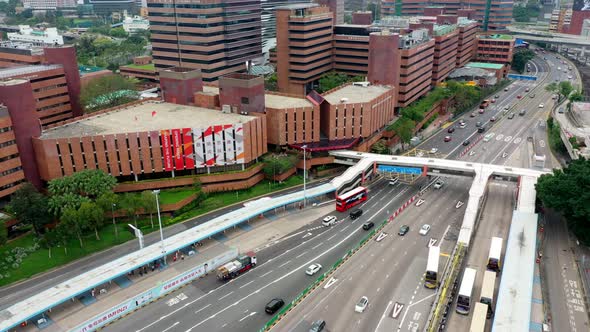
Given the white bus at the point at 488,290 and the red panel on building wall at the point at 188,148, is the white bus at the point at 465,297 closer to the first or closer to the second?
the white bus at the point at 488,290

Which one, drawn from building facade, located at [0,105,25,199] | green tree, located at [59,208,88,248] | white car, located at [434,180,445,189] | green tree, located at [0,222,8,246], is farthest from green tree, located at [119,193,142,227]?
white car, located at [434,180,445,189]

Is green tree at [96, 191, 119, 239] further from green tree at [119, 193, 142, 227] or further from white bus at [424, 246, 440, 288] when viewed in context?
white bus at [424, 246, 440, 288]

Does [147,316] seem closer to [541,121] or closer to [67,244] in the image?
[67,244]

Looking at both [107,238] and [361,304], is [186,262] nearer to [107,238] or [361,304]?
[107,238]

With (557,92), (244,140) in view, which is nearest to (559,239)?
(244,140)

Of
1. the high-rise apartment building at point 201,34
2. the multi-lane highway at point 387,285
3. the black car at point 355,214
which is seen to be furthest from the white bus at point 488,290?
the high-rise apartment building at point 201,34

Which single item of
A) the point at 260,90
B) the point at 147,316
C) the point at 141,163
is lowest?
the point at 147,316

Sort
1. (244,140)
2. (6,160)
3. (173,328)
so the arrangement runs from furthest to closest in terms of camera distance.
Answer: (244,140) → (6,160) → (173,328)
